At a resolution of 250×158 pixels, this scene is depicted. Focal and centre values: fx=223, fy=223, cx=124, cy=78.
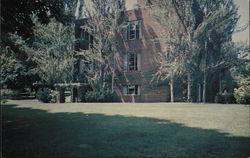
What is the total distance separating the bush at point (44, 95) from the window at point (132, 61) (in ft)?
23.8

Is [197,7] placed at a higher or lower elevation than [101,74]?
higher

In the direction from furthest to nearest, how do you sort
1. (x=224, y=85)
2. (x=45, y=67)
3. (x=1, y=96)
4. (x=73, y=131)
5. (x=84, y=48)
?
(x=84, y=48)
(x=45, y=67)
(x=224, y=85)
(x=73, y=131)
(x=1, y=96)

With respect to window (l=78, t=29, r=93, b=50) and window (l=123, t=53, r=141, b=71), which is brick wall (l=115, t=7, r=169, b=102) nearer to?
window (l=123, t=53, r=141, b=71)

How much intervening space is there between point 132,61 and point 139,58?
75cm

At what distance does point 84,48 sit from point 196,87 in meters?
11.3

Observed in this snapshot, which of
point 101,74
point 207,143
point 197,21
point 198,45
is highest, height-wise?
point 197,21

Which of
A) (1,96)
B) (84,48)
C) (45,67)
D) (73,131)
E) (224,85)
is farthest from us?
(84,48)

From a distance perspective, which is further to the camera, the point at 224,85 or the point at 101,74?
the point at 101,74

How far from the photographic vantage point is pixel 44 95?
54.5 feet

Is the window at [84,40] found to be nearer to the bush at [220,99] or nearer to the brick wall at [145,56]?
the brick wall at [145,56]

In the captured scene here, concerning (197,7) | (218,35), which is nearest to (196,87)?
(218,35)

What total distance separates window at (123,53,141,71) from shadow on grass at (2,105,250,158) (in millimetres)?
13848

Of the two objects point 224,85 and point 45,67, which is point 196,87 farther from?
point 45,67

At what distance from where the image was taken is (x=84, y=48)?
72.1 feet
